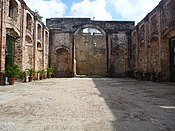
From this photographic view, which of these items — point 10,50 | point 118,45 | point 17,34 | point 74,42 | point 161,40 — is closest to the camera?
point 10,50

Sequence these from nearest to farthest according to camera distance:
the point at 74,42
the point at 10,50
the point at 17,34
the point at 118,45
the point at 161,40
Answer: the point at 10,50, the point at 17,34, the point at 161,40, the point at 118,45, the point at 74,42

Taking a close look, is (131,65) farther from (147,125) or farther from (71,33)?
(147,125)

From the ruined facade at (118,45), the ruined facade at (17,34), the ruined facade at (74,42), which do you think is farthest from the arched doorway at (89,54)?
the ruined facade at (17,34)

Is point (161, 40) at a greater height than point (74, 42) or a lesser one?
lesser

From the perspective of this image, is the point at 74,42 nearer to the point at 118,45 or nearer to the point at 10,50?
the point at 118,45

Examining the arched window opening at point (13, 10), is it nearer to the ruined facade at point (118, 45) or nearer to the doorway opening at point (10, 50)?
the doorway opening at point (10, 50)

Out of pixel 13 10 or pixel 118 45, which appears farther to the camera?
pixel 118 45

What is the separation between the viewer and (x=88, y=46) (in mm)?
27109

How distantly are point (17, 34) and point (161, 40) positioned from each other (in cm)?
953

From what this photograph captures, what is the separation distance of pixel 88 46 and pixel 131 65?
7.52 m

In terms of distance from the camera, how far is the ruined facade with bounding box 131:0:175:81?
13106 mm

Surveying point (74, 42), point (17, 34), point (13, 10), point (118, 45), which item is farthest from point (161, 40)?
point (74, 42)

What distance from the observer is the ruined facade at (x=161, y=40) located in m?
13.1

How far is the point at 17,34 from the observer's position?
42.7 feet
